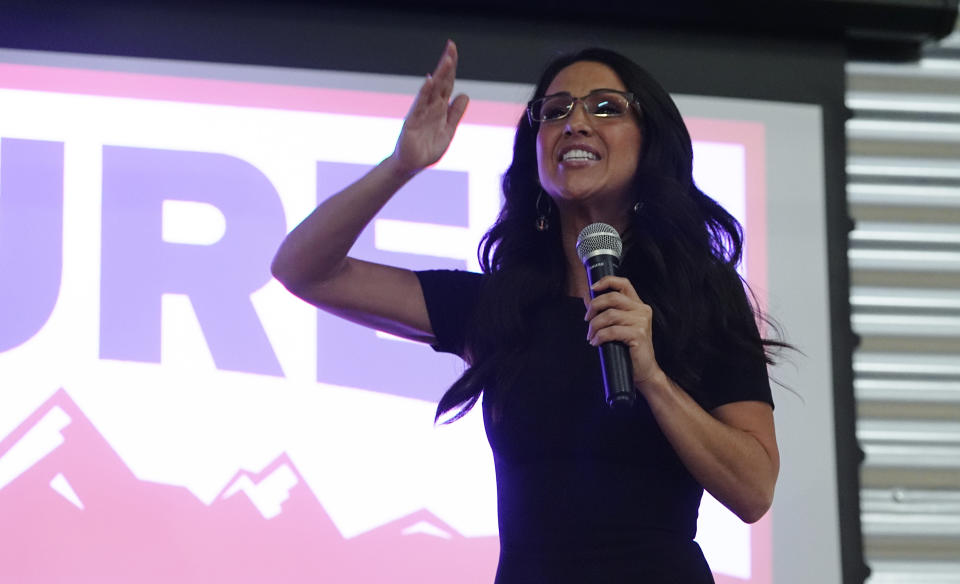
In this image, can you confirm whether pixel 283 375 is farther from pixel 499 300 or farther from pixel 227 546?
pixel 499 300

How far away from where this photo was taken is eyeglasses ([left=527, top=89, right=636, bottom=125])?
6.00 ft

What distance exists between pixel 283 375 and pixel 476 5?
1.22 m

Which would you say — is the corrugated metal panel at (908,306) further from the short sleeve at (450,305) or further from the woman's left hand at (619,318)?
the woman's left hand at (619,318)

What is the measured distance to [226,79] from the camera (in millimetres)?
3010

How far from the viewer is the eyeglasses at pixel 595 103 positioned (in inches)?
72.0

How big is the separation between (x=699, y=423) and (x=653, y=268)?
33 centimetres

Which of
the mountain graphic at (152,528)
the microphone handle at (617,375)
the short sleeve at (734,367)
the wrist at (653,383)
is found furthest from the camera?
the mountain graphic at (152,528)

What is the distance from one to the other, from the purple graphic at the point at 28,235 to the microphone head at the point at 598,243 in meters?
1.73

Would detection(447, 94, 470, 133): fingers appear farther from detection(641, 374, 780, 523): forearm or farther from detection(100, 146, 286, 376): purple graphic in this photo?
detection(100, 146, 286, 376): purple graphic

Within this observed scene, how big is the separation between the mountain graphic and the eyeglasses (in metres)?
1.36

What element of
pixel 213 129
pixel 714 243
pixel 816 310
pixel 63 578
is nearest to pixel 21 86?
pixel 213 129

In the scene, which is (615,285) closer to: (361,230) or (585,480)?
(585,480)

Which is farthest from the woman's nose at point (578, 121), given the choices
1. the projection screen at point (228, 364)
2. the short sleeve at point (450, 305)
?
the projection screen at point (228, 364)

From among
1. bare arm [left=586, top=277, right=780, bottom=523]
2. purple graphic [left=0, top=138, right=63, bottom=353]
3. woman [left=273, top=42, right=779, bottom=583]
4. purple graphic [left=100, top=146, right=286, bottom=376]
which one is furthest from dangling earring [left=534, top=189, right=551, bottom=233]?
purple graphic [left=0, top=138, right=63, bottom=353]
